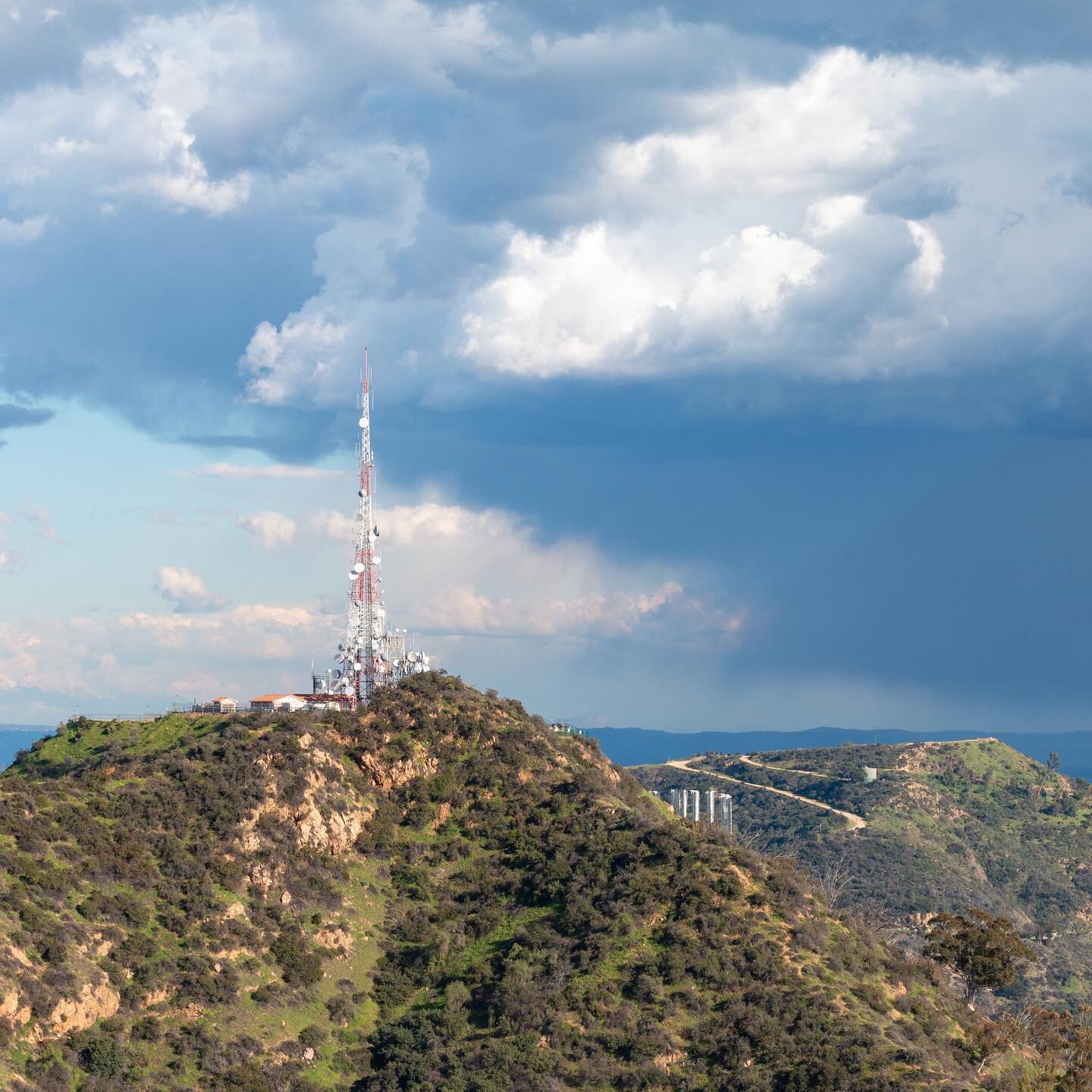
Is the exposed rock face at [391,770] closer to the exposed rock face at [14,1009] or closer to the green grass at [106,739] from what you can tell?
the green grass at [106,739]

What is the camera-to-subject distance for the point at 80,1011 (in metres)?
88.8

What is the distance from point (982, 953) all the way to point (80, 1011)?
74.3 meters

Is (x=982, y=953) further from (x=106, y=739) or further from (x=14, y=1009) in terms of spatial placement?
(x=106, y=739)

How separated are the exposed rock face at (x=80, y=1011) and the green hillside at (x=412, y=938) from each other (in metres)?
0.14

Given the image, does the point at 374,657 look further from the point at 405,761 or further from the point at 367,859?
the point at 367,859

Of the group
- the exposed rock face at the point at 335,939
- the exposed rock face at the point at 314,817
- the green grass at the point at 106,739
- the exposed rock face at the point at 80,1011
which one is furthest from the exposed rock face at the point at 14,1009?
the green grass at the point at 106,739

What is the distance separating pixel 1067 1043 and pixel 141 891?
73704 millimetres

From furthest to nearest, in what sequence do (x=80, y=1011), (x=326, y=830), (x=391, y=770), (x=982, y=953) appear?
(x=391, y=770), (x=982, y=953), (x=326, y=830), (x=80, y=1011)

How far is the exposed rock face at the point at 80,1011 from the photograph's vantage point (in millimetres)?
86625

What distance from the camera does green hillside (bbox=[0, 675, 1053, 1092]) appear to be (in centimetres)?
9069

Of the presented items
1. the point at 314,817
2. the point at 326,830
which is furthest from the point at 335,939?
the point at 314,817

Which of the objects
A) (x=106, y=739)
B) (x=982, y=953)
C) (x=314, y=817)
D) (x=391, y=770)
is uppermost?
(x=106, y=739)

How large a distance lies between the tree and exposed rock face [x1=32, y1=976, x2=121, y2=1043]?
69.4m

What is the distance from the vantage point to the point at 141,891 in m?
102
